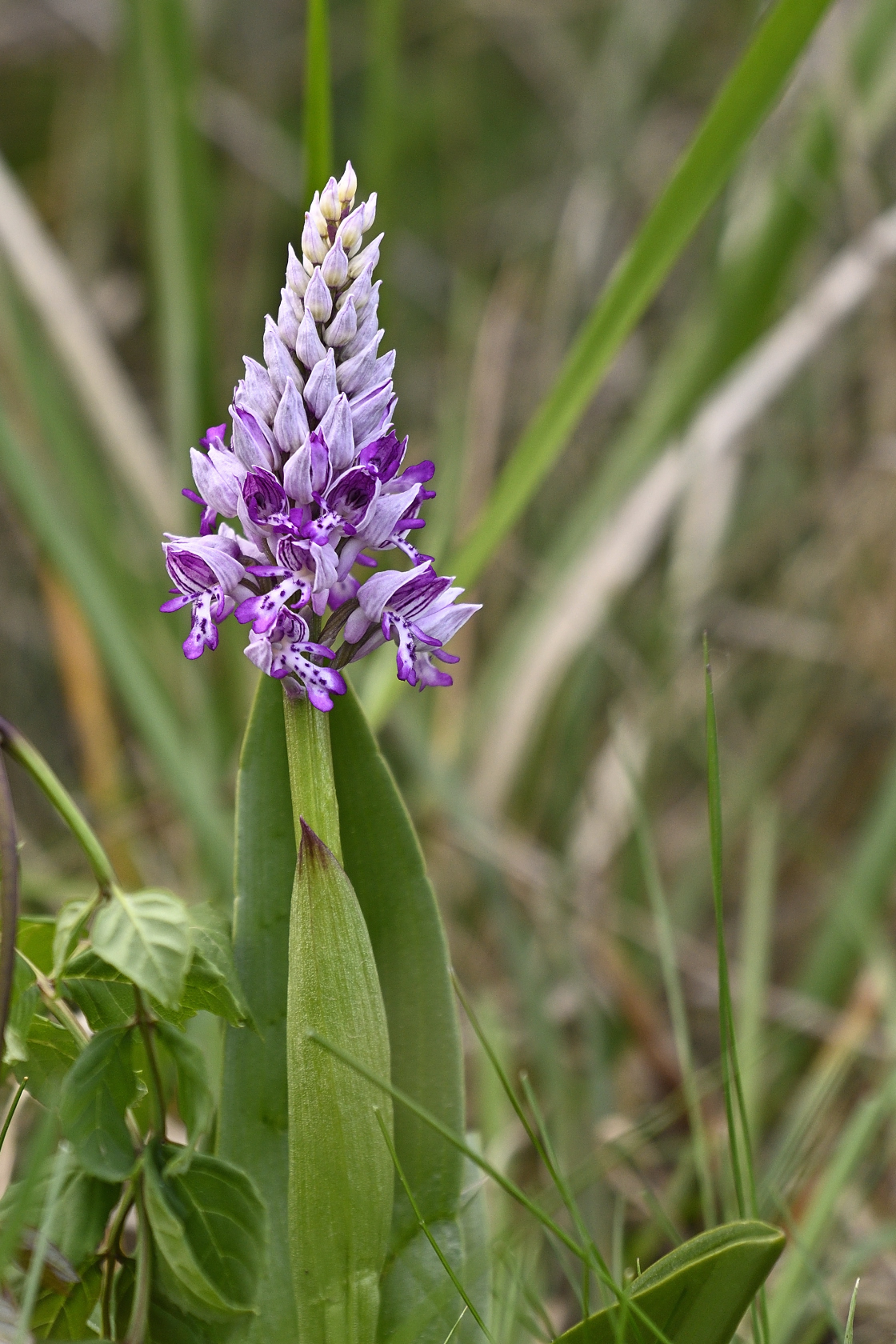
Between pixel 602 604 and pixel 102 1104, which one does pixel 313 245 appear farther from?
pixel 602 604

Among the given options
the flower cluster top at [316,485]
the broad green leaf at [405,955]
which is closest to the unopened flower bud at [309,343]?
the flower cluster top at [316,485]

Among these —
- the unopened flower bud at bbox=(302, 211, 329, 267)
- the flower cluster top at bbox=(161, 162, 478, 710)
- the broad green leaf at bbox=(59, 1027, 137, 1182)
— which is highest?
the unopened flower bud at bbox=(302, 211, 329, 267)

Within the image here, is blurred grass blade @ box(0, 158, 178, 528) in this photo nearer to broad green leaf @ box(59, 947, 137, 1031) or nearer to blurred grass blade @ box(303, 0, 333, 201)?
blurred grass blade @ box(303, 0, 333, 201)

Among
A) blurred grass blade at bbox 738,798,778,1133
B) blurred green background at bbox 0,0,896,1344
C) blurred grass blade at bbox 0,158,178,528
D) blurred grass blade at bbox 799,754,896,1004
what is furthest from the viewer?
blurred grass blade at bbox 0,158,178,528

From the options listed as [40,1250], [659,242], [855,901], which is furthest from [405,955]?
[855,901]

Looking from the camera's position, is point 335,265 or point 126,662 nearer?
point 335,265

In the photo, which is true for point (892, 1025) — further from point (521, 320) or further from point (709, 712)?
point (521, 320)

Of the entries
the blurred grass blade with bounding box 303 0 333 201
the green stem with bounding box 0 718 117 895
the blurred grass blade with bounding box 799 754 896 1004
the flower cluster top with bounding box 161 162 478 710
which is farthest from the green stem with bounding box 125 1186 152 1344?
the blurred grass blade with bounding box 799 754 896 1004

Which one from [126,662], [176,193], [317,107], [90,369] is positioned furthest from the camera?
[90,369]

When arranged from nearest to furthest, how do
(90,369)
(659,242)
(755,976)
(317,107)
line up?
(317,107) < (659,242) < (755,976) < (90,369)
